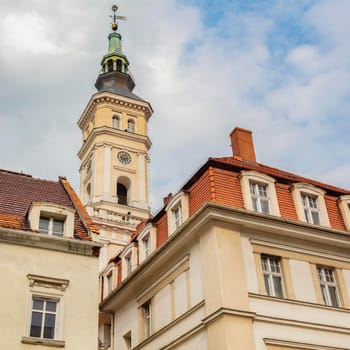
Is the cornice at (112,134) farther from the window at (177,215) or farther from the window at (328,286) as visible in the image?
the window at (328,286)

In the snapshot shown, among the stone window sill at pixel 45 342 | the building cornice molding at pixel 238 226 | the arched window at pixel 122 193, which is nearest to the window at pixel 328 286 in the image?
the building cornice molding at pixel 238 226

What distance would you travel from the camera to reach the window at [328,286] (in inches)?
949

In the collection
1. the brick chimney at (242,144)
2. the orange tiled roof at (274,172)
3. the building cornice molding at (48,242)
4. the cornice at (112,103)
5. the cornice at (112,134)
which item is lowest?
the building cornice molding at (48,242)

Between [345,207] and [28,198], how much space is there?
46.5 feet

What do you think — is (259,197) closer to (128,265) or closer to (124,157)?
(128,265)

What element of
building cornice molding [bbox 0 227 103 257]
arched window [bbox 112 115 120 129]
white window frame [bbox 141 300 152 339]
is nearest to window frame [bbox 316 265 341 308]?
white window frame [bbox 141 300 152 339]

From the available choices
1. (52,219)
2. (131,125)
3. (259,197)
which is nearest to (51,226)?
(52,219)

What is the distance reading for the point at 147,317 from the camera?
2770 centimetres

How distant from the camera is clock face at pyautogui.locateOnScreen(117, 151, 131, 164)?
196 ft

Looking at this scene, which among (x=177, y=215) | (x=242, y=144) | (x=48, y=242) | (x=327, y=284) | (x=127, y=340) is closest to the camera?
(x=48, y=242)

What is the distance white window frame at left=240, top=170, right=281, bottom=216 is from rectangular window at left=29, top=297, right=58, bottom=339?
876 centimetres

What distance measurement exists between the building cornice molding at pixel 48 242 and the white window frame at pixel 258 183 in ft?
21.1

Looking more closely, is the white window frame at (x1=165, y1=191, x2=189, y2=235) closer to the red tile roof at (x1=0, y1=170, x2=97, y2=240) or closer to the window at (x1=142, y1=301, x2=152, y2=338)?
the red tile roof at (x1=0, y1=170, x2=97, y2=240)

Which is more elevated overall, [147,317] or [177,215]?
[177,215]
